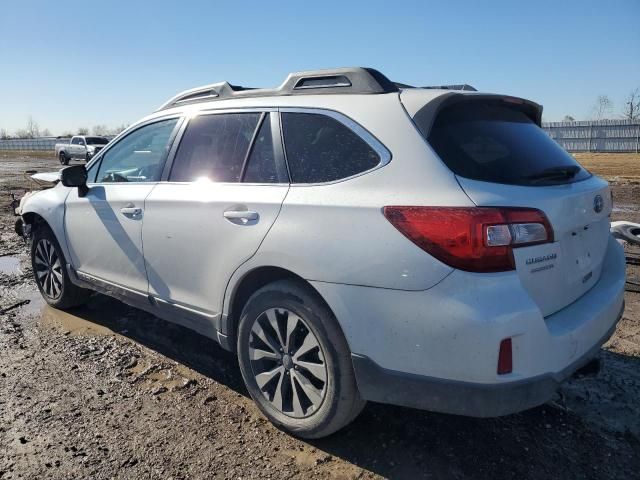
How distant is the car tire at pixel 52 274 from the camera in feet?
15.3

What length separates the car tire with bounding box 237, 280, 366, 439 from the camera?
2496mm

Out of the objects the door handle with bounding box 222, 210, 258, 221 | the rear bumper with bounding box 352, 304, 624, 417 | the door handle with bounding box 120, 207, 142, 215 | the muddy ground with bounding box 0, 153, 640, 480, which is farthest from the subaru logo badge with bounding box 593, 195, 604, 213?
the door handle with bounding box 120, 207, 142, 215

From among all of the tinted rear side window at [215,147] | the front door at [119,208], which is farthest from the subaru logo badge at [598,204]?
the front door at [119,208]

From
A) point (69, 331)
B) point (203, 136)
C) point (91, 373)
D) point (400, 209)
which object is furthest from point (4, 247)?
point (400, 209)

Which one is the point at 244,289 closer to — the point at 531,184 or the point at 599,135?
the point at 531,184

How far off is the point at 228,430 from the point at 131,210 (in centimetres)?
170

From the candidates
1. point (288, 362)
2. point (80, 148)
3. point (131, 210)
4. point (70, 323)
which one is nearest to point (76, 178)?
point (131, 210)

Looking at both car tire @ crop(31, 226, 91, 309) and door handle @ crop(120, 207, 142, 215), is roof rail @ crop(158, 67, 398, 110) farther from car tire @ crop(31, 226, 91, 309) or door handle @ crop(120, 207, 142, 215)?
car tire @ crop(31, 226, 91, 309)

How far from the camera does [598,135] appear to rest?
39125mm

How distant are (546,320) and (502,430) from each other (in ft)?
2.82

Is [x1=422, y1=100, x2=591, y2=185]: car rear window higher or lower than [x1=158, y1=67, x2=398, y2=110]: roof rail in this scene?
lower

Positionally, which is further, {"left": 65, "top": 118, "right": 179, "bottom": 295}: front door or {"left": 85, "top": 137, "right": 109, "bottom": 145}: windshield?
{"left": 85, "top": 137, "right": 109, "bottom": 145}: windshield

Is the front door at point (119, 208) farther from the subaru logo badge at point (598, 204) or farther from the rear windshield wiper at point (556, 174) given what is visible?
the subaru logo badge at point (598, 204)

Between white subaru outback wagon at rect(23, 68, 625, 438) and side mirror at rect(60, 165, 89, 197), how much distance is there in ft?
3.14
